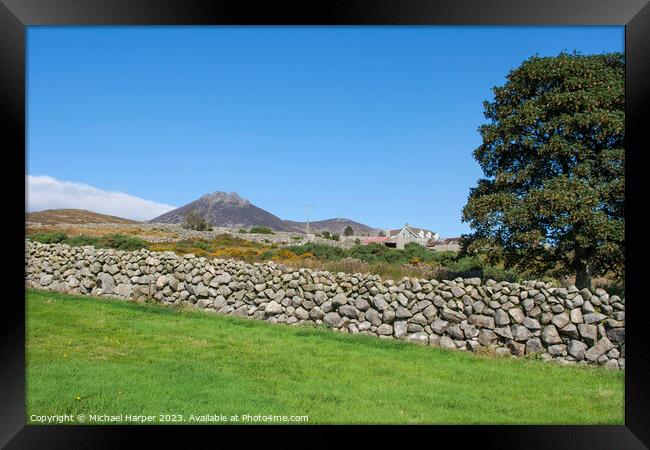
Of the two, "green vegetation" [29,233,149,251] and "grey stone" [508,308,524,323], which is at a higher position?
"green vegetation" [29,233,149,251]

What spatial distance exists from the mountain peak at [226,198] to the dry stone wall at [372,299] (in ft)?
3.75

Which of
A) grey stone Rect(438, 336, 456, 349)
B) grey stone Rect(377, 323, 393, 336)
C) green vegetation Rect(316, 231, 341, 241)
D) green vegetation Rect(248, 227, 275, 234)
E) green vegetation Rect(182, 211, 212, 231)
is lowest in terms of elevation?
grey stone Rect(438, 336, 456, 349)

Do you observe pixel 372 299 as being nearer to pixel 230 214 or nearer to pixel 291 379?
pixel 291 379

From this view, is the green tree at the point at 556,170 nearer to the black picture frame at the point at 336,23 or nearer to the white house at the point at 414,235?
the white house at the point at 414,235

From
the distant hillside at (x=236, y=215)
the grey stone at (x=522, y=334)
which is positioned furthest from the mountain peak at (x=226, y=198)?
the grey stone at (x=522, y=334)

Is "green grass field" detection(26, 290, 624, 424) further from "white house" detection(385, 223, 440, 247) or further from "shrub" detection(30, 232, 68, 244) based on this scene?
"shrub" detection(30, 232, 68, 244)

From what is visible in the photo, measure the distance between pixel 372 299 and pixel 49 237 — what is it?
753cm

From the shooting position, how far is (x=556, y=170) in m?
6.79

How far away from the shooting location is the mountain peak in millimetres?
8381

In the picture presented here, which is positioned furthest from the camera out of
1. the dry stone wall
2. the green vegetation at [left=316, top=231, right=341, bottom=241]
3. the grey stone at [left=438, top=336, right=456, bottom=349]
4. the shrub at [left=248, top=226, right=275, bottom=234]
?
the shrub at [left=248, top=226, right=275, bottom=234]

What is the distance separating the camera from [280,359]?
4969 millimetres

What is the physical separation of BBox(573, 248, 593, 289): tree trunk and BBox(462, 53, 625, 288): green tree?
0.04ft

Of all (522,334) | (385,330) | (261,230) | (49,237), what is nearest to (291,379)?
(385,330)

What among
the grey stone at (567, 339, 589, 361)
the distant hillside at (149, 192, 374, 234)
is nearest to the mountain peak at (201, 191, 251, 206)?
the distant hillside at (149, 192, 374, 234)
